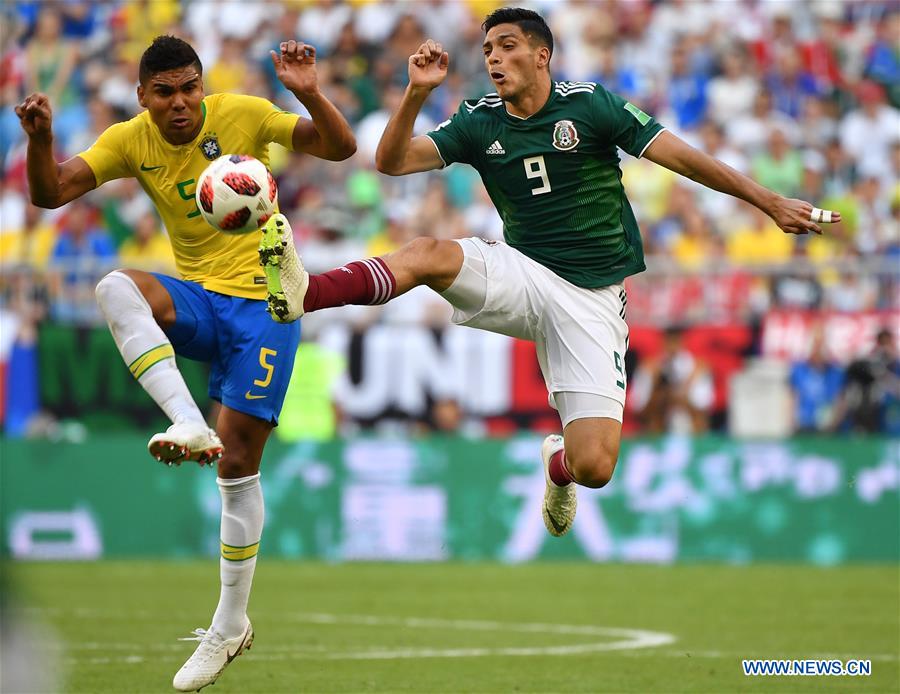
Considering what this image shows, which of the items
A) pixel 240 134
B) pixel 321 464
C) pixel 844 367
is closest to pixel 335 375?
pixel 321 464

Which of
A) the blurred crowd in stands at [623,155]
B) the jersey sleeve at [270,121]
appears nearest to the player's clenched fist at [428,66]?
the jersey sleeve at [270,121]

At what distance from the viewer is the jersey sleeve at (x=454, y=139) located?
8.88 metres

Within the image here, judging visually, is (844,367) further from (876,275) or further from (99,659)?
(99,659)

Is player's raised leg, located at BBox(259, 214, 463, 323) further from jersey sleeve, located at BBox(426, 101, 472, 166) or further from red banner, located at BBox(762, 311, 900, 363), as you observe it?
red banner, located at BBox(762, 311, 900, 363)

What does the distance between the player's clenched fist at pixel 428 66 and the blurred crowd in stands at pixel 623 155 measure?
926 centimetres

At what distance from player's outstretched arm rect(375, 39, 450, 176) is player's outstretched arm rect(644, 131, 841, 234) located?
1.24m

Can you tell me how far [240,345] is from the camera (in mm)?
8805

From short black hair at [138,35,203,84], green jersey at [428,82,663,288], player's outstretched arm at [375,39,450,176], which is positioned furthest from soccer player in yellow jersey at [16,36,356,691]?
green jersey at [428,82,663,288]

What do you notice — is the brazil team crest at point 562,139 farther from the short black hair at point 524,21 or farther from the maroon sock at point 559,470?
the maroon sock at point 559,470

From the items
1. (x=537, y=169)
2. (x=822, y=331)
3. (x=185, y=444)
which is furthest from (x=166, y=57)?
(x=822, y=331)

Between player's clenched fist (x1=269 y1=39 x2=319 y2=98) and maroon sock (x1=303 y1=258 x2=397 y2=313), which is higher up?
player's clenched fist (x1=269 y1=39 x2=319 y2=98)

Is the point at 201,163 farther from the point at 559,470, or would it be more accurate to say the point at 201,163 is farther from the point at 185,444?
the point at 559,470

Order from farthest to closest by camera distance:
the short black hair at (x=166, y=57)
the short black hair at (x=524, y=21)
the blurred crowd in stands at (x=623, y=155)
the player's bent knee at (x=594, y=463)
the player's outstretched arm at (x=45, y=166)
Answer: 1. the blurred crowd in stands at (x=623, y=155)
2. the player's bent knee at (x=594, y=463)
3. the short black hair at (x=524, y=21)
4. the short black hair at (x=166, y=57)
5. the player's outstretched arm at (x=45, y=166)

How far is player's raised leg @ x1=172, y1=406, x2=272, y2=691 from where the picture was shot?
8.70 metres
